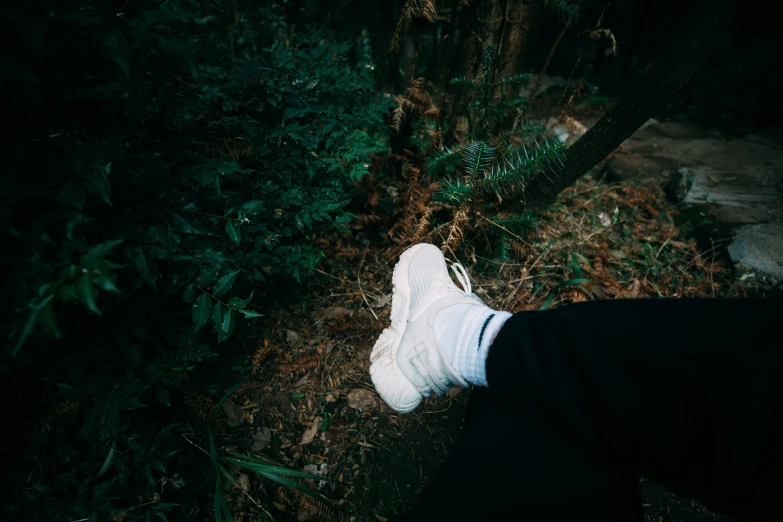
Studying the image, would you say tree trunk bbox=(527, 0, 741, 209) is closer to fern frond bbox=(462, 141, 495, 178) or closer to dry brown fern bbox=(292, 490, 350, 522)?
fern frond bbox=(462, 141, 495, 178)

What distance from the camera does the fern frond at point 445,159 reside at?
2.28m

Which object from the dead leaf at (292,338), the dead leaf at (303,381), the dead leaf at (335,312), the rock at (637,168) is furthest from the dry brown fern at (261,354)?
the rock at (637,168)

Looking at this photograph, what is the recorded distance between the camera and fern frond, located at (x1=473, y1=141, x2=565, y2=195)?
215cm

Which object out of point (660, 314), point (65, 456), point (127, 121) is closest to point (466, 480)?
point (660, 314)

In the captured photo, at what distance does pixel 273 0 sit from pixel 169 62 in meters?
4.45

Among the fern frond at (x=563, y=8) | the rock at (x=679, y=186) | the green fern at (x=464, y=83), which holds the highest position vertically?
the fern frond at (x=563, y=8)

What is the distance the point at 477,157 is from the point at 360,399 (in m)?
1.71

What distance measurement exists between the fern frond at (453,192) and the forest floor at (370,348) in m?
0.56

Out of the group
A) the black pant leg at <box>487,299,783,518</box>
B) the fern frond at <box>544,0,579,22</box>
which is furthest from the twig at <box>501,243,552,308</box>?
the fern frond at <box>544,0,579,22</box>

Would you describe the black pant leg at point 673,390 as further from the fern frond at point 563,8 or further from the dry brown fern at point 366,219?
the fern frond at point 563,8

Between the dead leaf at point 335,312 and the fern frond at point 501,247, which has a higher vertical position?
the fern frond at point 501,247

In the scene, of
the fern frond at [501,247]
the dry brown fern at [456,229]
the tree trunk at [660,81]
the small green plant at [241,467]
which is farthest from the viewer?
the fern frond at [501,247]

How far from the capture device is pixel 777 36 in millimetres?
5383

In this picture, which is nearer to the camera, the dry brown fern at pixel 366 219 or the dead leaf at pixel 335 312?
the dead leaf at pixel 335 312
